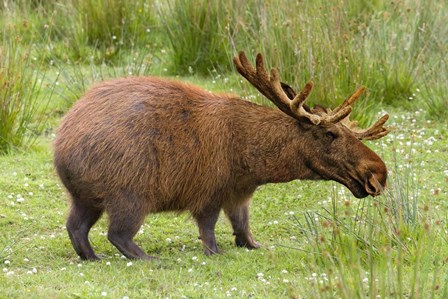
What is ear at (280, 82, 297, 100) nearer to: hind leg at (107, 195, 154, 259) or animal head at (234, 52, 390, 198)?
animal head at (234, 52, 390, 198)

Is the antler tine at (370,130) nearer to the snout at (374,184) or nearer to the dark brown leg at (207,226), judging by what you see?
the snout at (374,184)

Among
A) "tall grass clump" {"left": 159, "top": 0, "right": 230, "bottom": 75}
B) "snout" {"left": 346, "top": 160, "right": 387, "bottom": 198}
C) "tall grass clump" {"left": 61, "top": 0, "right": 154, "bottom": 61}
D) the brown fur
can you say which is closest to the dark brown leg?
the brown fur

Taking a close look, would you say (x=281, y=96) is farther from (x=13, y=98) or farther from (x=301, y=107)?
(x=13, y=98)

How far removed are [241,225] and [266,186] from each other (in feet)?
4.76

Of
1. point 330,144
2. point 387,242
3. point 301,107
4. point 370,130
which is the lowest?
point 387,242

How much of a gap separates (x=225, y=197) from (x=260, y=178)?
0.29 meters

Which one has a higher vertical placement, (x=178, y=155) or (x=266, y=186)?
(x=178, y=155)

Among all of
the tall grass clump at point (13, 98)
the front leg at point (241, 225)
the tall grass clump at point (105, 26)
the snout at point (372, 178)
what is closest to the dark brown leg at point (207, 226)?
the front leg at point (241, 225)

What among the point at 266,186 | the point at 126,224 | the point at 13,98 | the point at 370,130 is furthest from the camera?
the point at 13,98

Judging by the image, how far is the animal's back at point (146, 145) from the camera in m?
6.56

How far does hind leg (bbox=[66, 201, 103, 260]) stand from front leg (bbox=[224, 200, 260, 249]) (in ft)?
3.37

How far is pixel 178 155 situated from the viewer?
6793 mm

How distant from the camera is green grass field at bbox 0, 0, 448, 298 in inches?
235

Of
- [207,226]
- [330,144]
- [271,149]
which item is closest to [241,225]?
[207,226]
